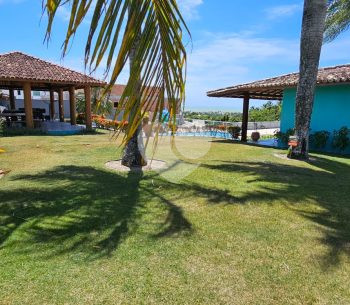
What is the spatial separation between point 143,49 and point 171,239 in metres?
2.91

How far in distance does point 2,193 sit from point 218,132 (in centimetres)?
1898

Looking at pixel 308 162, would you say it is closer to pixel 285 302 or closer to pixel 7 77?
pixel 285 302

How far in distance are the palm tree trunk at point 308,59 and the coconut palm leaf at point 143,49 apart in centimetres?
981

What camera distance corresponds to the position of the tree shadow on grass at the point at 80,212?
4102mm

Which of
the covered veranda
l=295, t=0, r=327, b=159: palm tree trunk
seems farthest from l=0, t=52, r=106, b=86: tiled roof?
l=295, t=0, r=327, b=159: palm tree trunk

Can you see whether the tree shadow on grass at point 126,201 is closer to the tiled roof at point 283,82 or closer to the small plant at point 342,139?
the small plant at point 342,139

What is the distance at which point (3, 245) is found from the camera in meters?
3.93

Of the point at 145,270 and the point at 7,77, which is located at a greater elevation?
the point at 7,77

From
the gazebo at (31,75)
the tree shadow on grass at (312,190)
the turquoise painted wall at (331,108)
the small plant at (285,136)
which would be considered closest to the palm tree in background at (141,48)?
the tree shadow on grass at (312,190)

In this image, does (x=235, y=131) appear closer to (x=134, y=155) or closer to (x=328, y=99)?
(x=328, y=99)

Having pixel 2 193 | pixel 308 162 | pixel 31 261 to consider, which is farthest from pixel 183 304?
pixel 308 162

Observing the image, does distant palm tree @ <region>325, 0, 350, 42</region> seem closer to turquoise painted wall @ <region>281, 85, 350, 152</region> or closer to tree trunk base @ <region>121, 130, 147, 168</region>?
turquoise painted wall @ <region>281, 85, 350, 152</region>

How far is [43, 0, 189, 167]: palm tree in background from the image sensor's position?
194cm

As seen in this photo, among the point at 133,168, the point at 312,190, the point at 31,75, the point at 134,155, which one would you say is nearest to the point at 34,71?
the point at 31,75
